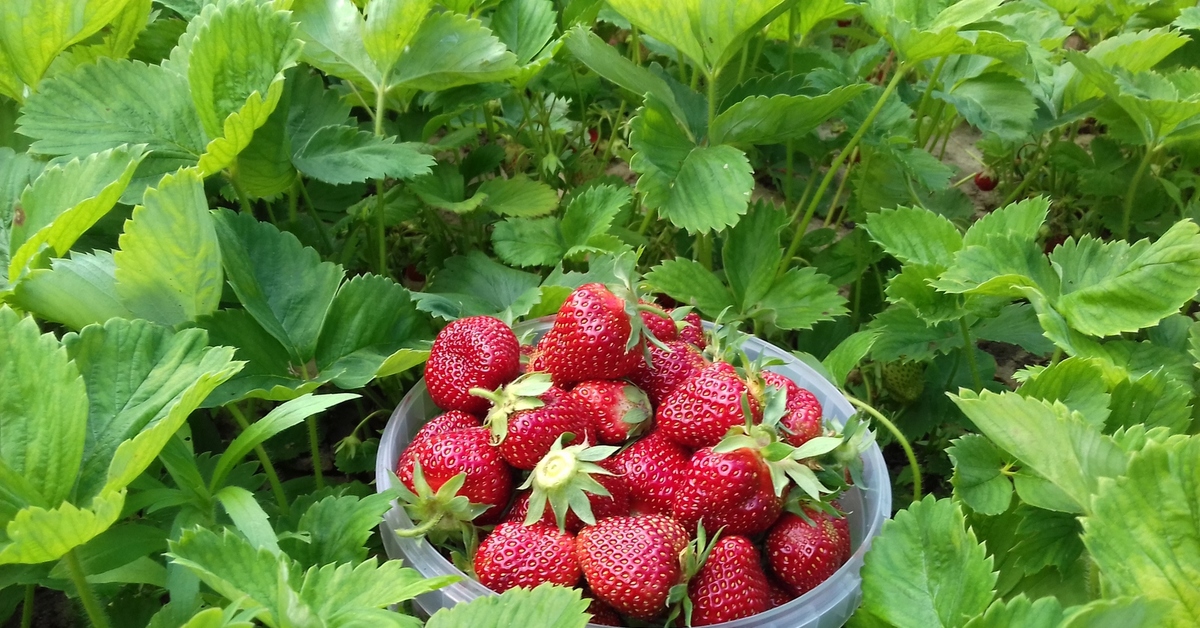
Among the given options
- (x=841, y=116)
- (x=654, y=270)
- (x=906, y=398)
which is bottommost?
(x=906, y=398)

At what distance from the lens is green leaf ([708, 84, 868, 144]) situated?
1.01 metres

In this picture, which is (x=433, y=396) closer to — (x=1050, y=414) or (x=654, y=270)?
(x=654, y=270)

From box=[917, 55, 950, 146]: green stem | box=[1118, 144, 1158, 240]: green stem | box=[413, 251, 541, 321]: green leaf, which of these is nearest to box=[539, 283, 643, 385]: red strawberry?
box=[413, 251, 541, 321]: green leaf

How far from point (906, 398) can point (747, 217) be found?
1.11ft

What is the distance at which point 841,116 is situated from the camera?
1224 mm

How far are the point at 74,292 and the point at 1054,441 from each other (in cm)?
78

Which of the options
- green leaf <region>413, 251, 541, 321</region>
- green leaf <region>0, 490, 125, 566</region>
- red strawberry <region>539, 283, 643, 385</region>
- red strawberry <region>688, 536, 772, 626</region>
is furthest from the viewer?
green leaf <region>413, 251, 541, 321</region>

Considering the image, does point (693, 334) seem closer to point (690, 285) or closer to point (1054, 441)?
point (690, 285)

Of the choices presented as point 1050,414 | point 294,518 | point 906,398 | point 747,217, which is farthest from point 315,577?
point 906,398

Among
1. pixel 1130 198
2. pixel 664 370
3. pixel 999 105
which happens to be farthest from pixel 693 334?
pixel 1130 198

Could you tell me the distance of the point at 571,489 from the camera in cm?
72

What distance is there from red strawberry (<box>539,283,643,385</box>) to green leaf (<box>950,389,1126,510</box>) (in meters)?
0.30

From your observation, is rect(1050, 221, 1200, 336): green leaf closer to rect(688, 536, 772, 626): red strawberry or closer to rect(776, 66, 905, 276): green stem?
rect(776, 66, 905, 276): green stem

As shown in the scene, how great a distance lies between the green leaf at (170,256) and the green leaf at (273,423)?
0.15m
